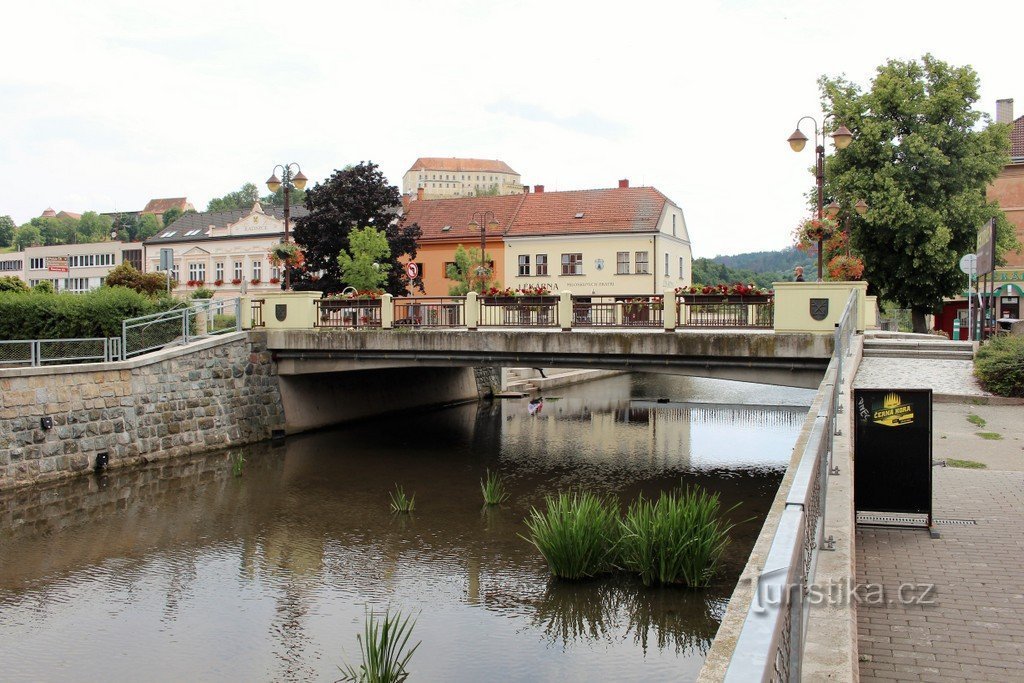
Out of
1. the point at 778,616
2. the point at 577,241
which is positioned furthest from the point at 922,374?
the point at 577,241

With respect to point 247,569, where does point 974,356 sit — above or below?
above

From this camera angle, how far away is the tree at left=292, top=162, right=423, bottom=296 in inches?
1730

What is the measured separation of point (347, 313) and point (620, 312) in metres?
8.07

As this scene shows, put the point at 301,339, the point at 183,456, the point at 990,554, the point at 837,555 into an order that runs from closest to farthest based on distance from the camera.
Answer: the point at 837,555
the point at 990,554
the point at 183,456
the point at 301,339

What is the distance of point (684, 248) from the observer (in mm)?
55188

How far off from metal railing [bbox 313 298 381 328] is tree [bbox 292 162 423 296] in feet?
60.2

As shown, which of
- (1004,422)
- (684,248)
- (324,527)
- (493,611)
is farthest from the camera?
(684,248)

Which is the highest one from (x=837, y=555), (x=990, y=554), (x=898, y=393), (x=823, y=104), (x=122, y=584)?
(x=823, y=104)

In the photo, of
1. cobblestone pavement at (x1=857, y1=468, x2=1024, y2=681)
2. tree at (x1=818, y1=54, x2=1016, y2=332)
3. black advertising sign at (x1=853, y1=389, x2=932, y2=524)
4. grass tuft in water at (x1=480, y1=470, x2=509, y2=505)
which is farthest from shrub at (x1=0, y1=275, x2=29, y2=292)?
cobblestone pavement at (x1=857, y1=468, x2=1024, y2=681)

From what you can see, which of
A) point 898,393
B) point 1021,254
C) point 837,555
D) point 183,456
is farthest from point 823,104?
point 837,555

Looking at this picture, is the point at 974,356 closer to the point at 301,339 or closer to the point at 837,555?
the point at 837,555

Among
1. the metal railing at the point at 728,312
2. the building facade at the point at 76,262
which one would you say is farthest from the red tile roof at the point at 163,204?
the metal railing at the point at 728,312

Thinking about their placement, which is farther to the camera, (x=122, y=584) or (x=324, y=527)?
(x=324, y=527)

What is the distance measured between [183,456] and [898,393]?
60.5ft
